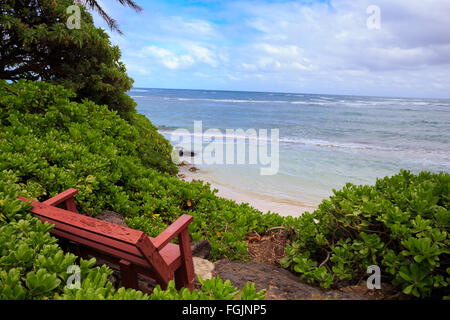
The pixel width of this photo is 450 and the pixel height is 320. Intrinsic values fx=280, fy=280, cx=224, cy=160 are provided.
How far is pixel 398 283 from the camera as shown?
2254mm

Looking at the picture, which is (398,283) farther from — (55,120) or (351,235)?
(55,120)

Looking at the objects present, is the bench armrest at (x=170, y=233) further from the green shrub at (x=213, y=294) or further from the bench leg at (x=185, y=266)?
the green shrub at (x=213, y=294)

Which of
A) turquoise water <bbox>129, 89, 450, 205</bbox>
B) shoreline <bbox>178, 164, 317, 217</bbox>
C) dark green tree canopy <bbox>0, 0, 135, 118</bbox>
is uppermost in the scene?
dark green tree canopy <bbox>0, 0, 135, 118</bbox>

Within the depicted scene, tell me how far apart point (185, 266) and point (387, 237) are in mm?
1900

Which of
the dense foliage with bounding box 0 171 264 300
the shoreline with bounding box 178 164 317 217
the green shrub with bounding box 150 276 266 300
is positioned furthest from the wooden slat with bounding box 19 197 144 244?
the shoreline with bounding box 178 164 317 217

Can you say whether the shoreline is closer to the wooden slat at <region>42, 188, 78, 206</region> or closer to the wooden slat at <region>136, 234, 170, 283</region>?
the wooden slat at <region>42, 188, 78, 206</region>

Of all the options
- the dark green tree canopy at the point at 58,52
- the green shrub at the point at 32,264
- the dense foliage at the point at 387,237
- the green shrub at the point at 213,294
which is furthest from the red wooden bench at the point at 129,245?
the dark green tree canopy at the point at 58,52

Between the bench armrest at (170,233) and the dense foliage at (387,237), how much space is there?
1.33 metres

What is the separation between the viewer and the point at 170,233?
203cm

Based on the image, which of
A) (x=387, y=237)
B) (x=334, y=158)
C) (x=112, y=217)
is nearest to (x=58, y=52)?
(x=112, y=217)

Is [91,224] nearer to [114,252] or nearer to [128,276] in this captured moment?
[114,252]

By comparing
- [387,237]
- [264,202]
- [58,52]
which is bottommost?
→ [264,202]

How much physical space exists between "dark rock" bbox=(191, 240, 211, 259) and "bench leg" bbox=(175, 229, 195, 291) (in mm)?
910

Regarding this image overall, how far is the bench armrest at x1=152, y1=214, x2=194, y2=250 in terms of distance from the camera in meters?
1.93
